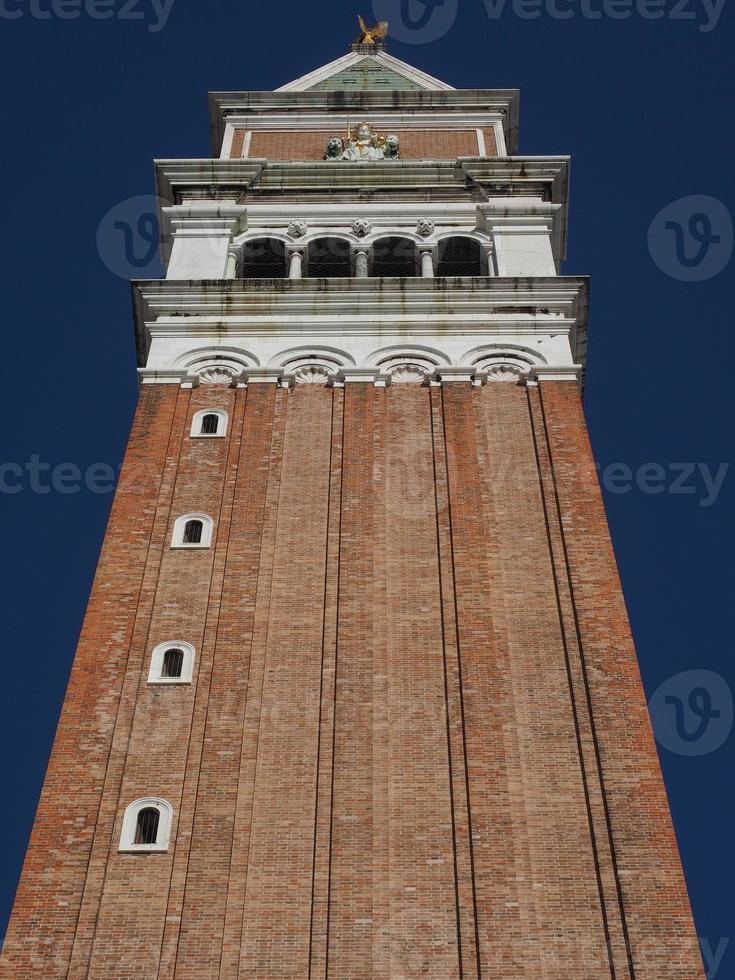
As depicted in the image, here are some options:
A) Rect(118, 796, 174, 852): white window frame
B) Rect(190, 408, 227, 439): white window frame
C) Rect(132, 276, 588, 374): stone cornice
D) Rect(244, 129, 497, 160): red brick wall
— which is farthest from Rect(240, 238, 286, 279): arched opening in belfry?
Rect(118, 796, 174, 852): white window frame

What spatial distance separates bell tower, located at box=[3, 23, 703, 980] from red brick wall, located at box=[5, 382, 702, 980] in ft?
0.19

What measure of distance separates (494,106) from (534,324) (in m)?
16.1

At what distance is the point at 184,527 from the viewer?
38.2m

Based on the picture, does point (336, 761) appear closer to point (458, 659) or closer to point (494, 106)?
point (458, 659)

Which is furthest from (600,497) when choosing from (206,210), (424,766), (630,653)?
(206,210)

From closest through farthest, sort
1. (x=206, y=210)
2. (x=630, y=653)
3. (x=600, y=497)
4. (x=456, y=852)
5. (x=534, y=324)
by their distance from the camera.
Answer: (x=456, y=852) → (x=630, y=653) → (x=600, y=497) → (x=534, y=324) → (x=206, y=210)

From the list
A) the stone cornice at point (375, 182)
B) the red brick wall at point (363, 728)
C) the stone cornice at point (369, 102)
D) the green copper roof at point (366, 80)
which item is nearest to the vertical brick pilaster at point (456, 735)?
the red brick wall at point (363, 728)

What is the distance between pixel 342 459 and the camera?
133ft

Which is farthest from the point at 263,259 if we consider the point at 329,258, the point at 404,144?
the point at 404,144

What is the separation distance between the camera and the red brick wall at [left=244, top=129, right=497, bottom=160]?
57.9 metres

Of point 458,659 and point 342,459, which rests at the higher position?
point 342,459

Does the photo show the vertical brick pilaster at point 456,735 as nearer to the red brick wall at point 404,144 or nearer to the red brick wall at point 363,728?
Answer: the red brick wall at point 363,728

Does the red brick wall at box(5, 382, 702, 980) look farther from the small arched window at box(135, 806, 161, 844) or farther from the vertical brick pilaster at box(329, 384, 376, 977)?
the small arched window at box(135, 806, 161, 844)

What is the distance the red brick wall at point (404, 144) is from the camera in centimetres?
5791
